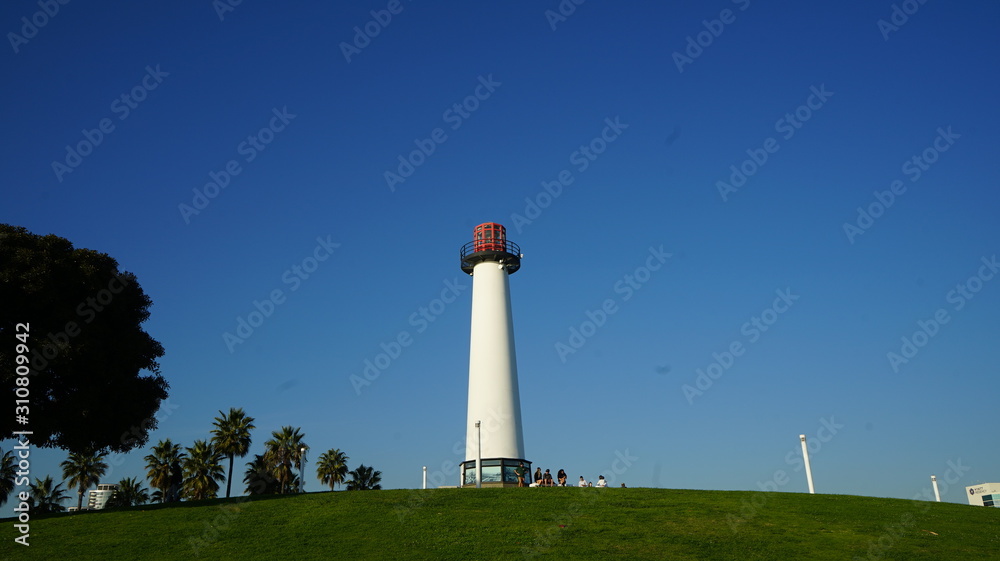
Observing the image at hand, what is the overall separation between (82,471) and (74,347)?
181 feet

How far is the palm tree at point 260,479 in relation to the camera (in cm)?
6475

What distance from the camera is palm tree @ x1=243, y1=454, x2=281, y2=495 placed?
2549 inches

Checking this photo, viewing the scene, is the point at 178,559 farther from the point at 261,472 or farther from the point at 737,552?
the point at 261,472

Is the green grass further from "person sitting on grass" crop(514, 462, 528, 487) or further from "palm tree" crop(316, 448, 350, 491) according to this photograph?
"palm tree" crop(316, 448, 350, 491)

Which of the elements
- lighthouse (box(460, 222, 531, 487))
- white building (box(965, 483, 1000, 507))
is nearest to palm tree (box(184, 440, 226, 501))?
lighthouse (box(460, 222, 531, 487))

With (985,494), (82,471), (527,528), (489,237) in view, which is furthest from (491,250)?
(985,494)

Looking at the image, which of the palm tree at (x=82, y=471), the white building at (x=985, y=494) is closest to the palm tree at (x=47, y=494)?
the palm tree at (x=82, y=471)

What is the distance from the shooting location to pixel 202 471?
202ft

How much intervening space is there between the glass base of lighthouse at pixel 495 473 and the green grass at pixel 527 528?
11925 mm

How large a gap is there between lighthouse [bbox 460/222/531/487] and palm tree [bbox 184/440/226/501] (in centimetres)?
2891

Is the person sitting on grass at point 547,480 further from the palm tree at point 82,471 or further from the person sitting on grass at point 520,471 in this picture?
the palm tree at point 82,471

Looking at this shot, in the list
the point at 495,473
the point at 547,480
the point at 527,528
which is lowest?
the point at 527,528

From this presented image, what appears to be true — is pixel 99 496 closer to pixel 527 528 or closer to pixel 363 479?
pixel 363 479

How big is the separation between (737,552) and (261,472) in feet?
174
